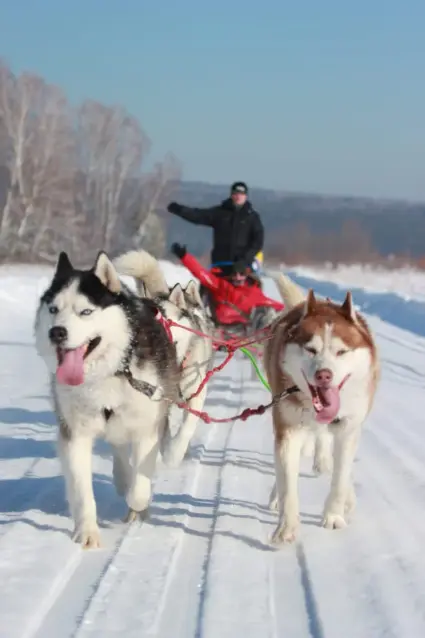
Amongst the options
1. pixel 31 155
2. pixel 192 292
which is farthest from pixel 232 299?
pixel 31 155

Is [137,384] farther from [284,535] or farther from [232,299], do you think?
[232,299]

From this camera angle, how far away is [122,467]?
3.68m

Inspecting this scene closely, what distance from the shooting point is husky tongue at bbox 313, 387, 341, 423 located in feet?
10.2

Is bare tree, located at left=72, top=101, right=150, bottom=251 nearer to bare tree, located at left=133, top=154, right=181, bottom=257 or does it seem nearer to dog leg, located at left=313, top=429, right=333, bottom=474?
bare tree, located at left=133, top=154, right=181, bottom=257

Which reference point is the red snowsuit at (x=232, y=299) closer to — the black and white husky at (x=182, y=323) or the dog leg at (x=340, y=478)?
the black and white husky at (x=182, y=323)

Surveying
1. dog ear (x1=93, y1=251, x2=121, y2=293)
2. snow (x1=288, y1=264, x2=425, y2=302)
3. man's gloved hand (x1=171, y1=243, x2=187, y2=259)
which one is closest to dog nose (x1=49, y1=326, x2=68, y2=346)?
dog ear (x1=93, y1=251, x2=121, y2=293)

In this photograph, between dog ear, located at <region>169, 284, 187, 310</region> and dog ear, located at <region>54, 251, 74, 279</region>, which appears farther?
dog ear, located at <region>169, 284, 187, 310</region>

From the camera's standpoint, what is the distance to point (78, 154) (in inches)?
1436

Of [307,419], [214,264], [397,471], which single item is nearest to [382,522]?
[307,419]

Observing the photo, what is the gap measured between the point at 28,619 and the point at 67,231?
31.7 metres

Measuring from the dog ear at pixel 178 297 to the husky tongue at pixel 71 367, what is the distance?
5.90 feet

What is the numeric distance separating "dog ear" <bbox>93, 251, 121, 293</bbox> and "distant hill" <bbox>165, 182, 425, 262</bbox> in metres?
40.6

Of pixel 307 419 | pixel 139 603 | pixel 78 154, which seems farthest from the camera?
pixel 78 154

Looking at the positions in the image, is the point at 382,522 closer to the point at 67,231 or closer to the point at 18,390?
the point at 18,390
